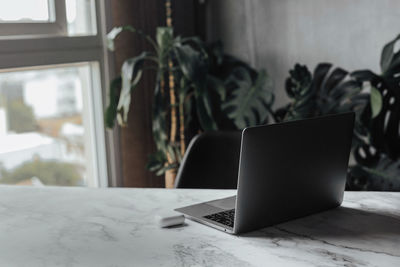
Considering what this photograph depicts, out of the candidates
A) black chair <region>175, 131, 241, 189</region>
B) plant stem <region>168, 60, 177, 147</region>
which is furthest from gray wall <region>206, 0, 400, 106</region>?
black chair <region>175, 131, 241, 189</region>

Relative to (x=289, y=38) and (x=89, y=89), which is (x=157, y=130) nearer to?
(x=89, y=89)

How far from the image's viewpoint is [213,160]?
Answer: 2061mm

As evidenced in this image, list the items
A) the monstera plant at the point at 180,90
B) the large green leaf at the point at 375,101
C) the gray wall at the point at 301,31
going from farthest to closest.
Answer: the gray wall at the point at 301,31 < the monstera plant at the point at 180,90 < the large green leaf at the point at 375,101

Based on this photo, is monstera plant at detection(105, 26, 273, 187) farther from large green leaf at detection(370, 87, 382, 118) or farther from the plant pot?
large green leaf at detection(370, 87, 382, 118)

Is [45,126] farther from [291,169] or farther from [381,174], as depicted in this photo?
[291,169]

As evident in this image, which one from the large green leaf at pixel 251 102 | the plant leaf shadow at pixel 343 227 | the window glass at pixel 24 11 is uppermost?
the window glass at pixel 24 11

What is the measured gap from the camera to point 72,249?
1203mm

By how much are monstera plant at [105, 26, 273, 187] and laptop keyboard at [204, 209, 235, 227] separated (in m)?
1.46

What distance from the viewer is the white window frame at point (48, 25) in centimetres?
275

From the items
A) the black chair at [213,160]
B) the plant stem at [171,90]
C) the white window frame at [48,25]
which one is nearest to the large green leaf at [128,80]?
the plant stem at [171,90]

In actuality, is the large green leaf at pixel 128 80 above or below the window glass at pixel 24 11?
below

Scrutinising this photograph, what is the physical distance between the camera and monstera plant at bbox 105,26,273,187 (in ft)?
9.49

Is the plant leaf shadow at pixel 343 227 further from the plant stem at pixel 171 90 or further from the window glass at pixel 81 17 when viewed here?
the window glass at pixel 81 17

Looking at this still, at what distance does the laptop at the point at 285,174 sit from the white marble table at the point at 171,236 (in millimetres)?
35
